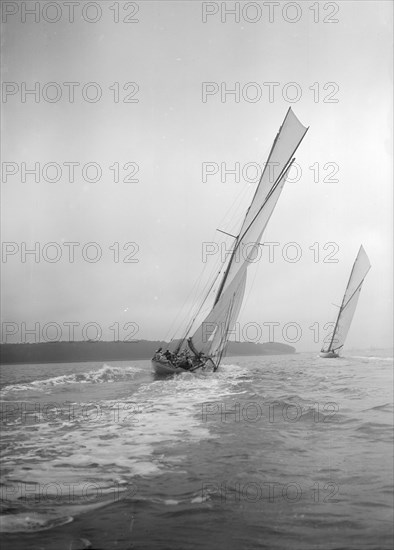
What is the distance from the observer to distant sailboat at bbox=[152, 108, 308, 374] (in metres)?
17.8

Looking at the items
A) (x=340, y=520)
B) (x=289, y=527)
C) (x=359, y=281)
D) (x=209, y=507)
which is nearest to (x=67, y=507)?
(x=209, y=507)

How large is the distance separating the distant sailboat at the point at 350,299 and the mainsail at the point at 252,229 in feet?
55.2

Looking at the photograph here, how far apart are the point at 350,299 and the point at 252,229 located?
19.6 meters

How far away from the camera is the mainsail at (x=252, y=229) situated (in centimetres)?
1766

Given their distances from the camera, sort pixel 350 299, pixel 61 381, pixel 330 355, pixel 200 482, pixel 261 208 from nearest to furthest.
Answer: pixel 200 482 < pixel 261 208 < pixel 61 381 < pixel 350 299 < pixel 330 355

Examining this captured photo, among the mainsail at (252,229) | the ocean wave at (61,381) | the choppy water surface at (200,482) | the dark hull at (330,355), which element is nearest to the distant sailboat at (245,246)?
the mainsail at (252,229)

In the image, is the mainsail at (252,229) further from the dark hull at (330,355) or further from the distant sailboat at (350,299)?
the dark hull at (330,355)

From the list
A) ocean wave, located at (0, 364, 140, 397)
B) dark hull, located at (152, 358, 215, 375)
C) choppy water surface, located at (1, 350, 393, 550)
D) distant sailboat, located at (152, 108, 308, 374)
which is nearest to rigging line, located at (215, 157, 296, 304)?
distant sailboat, located at (152, 108, 308, 374)

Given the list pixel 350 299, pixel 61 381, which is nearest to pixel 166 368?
pixel 61 381

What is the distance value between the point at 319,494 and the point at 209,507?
85 cm

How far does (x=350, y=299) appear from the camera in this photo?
3441 centimetres

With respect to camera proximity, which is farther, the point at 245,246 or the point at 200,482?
the point at 245,246

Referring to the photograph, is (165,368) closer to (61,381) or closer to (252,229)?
(61,381)

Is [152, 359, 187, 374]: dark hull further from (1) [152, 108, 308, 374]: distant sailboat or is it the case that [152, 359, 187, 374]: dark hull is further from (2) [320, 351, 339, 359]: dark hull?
(2) [320, 351, 339, 359]: dark hull
